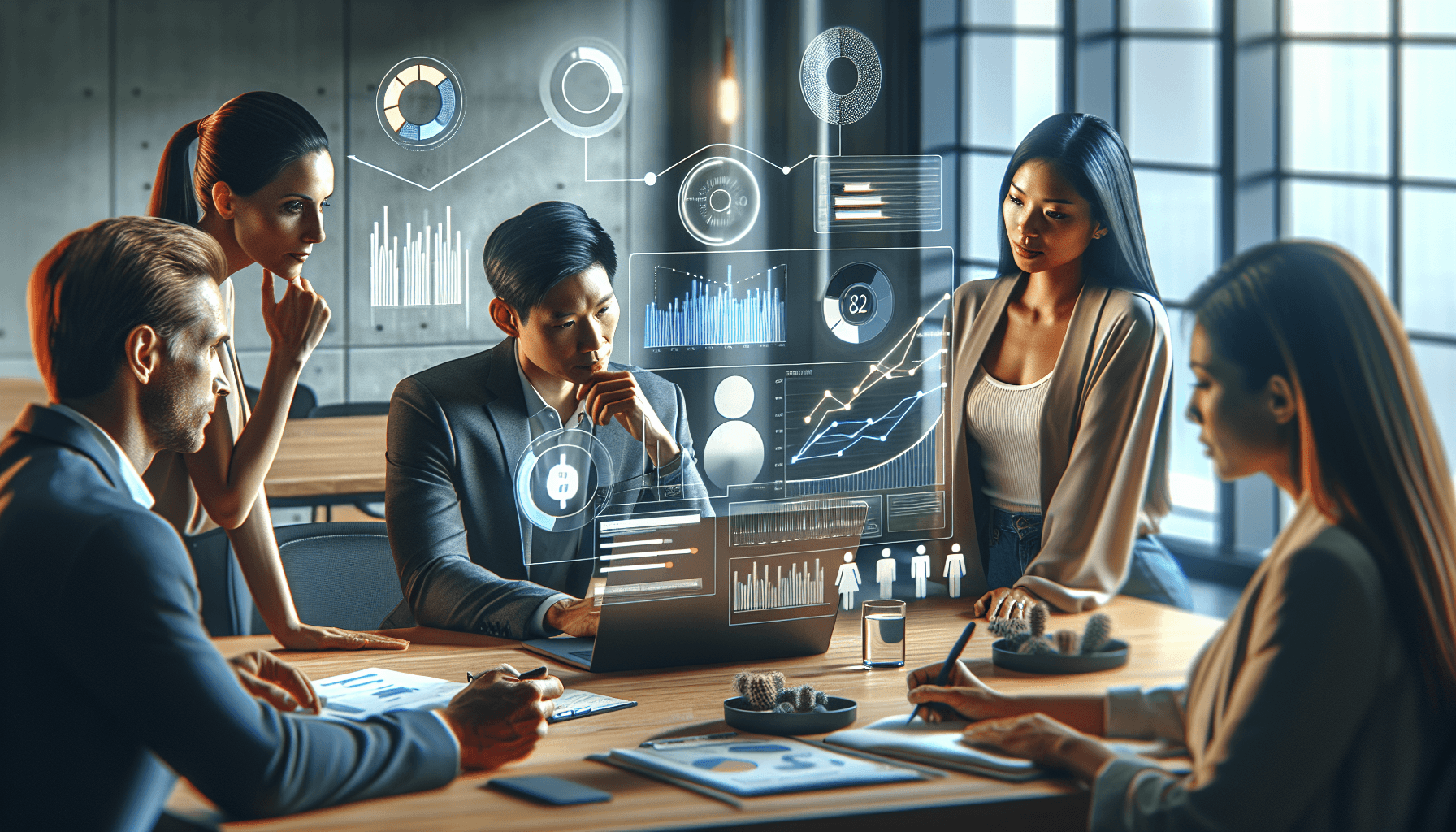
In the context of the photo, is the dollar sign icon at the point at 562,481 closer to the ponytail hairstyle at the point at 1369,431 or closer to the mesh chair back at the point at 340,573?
the mesh chair back at the point at 340,573

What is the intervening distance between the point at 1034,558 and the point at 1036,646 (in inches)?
17.7

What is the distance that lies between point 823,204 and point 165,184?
109 cm

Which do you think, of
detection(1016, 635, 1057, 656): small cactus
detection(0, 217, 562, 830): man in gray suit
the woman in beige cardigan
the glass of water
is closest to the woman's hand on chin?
detection(0, 217, 562, 830): man in gray suit

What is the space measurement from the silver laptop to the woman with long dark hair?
0.42 metres

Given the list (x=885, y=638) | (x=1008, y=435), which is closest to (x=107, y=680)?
(x=885, y=638)

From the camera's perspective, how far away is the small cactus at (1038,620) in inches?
84.9

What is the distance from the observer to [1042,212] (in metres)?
2.49

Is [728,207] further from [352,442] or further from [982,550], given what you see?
[352,442]

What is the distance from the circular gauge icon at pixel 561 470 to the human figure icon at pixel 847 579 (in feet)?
1.40

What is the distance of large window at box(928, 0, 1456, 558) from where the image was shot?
249 cm

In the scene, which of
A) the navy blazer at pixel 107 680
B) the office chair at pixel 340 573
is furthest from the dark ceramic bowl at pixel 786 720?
the office chair at pixel 340 573

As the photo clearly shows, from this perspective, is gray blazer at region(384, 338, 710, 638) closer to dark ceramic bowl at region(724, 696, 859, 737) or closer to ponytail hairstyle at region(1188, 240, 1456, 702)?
dark ceramic bowl at region(724, 696, 859, 737)

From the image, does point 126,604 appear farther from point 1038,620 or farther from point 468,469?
point 1038,620

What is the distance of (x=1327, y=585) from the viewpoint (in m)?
1.40
